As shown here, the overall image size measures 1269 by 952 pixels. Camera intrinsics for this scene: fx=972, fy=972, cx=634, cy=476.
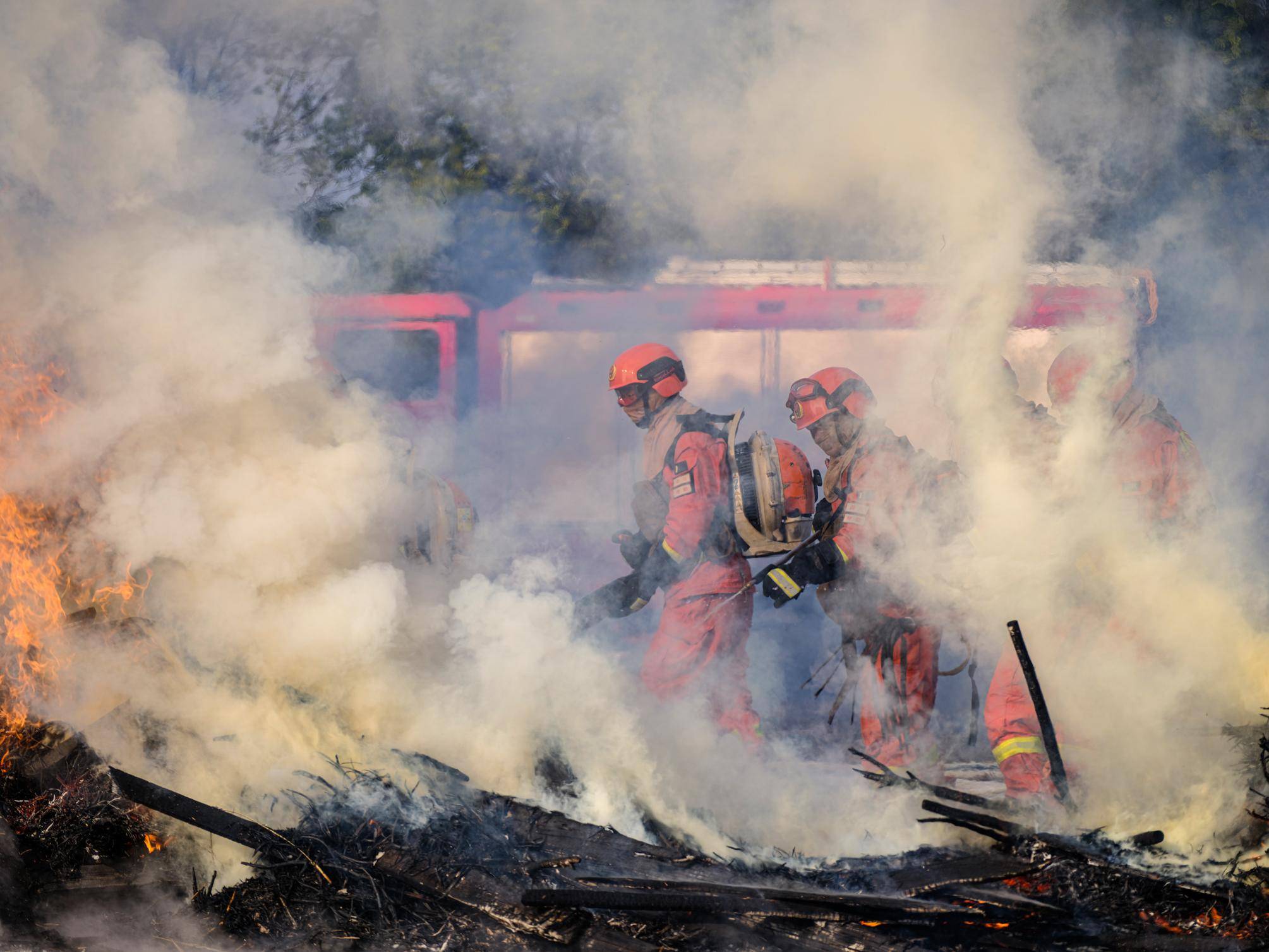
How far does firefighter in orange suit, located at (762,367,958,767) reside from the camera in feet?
18.3

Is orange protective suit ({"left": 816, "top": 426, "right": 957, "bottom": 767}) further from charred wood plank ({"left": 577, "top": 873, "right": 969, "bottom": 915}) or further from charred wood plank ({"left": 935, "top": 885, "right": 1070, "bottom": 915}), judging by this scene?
charred wood plank ({"left": 577, "top": 873, "right": 969, "bottom": 915})

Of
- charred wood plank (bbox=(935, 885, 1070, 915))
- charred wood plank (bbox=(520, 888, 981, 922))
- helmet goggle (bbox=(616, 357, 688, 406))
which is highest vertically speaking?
helmet goggle (bbox=(616, 357, 688, 406))

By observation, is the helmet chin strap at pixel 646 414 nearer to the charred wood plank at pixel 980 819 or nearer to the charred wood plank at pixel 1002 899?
the charred wood plank at pixel 980 819

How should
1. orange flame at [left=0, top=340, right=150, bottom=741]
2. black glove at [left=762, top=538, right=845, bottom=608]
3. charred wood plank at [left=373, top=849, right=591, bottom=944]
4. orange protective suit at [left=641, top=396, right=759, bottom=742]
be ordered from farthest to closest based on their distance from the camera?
1. black glove at [left=762, top=538, right=845, bottom=608]
2. orange protective suit at [left=641, top=396, right=759, bottom=742]
3. orange flame at [left=0, top=340, right=150, bottom=741]
4. charred wood plank at [left=373, top=849, right=591, bottom=944]

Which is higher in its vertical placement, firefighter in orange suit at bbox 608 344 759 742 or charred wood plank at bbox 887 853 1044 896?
firefighter in orange suit at bbox 608 344 759 742

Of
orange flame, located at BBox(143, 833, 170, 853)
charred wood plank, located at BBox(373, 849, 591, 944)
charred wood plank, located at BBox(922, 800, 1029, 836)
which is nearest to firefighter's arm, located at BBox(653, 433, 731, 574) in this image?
charred wood plank, located at BBox(922, 800, 1029, 836)

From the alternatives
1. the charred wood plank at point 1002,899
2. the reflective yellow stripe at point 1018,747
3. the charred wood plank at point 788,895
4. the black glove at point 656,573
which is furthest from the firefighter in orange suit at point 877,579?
the charred wood plank at point 788,895

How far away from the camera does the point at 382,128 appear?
7.94 metres

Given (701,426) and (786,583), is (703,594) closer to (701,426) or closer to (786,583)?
(786,583)

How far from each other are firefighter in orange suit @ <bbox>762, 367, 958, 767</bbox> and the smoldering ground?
0.93 feet

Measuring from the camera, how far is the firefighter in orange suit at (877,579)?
558 cm

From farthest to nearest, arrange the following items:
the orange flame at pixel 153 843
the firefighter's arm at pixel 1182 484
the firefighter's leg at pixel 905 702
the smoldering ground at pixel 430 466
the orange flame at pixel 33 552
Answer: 1. the firefighter's leg at pixel 905 702
2. the firefighter's arm at pixel 1182 484
3. the orange flame at pixel 33 552
4. the smoldering ground at pixel 430 466
5. the orange flame at pixel 153 843

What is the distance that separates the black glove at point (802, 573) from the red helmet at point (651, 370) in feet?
4.51

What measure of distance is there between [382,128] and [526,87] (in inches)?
52.5
